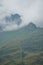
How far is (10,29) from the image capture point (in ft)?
10.1

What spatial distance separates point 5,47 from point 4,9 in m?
0.74

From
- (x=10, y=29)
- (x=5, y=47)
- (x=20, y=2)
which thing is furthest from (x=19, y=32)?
(x=20, y=2)

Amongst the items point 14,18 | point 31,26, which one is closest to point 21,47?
point 31,26

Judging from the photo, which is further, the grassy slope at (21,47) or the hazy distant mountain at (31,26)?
the hazy distant mountain at (31,26)

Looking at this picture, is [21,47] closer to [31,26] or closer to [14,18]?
[31,26]

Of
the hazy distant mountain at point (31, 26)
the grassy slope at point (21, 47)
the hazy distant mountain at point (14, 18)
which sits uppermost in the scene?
the hazy distant mountain at point (14, 18)

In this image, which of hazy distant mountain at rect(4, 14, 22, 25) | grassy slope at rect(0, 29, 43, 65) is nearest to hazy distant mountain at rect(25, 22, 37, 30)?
grassy slope at rect(0, 29, 43, 65)

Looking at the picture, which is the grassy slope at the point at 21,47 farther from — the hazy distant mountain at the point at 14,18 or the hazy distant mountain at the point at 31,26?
the hazy distant mountain at the point at 14,18

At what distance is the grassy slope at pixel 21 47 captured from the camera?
2.89m

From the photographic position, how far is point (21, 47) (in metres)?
2.98

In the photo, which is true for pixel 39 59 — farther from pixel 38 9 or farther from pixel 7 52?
pixel 38 9

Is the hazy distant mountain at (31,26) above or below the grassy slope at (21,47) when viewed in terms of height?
above

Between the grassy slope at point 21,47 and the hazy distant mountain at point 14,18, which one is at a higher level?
the hazy distant mountain at point 14,18

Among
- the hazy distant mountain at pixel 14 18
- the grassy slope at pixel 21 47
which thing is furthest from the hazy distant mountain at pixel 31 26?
the hazy distant mountain at pixel 14 18
